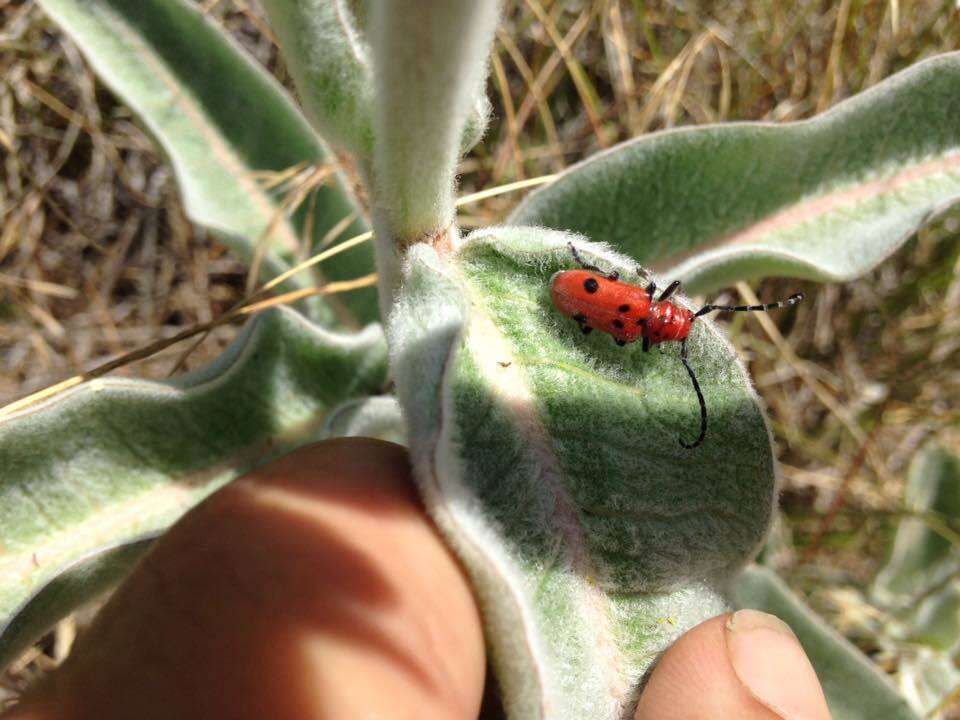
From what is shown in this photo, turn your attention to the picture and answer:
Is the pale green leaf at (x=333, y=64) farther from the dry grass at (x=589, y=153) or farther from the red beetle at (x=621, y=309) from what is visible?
the dry grass at (x=589, y=153)

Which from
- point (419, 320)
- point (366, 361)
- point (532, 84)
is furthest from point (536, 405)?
point (532, 84)

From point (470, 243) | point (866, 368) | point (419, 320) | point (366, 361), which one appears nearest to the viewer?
point (419, 320)

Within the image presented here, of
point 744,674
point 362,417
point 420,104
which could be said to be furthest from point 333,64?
point 744,674

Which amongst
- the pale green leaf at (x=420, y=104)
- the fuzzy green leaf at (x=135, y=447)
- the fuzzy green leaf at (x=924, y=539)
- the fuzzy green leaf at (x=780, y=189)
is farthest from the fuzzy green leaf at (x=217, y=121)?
the fuzzy green leaf at (x=924, y=539)

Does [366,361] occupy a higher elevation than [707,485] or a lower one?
lower

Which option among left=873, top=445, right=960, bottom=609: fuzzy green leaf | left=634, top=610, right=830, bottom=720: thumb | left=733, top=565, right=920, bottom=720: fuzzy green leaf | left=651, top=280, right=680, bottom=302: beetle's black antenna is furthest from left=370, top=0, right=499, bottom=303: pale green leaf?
left=873, top=445, right=960, bottom=609: fuzzy green leaf

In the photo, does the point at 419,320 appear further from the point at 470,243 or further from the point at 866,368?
the point at 866,368
